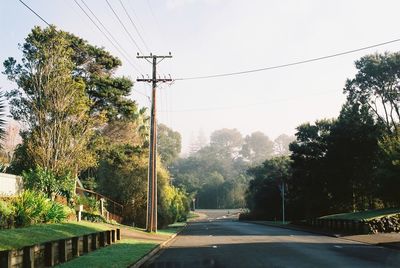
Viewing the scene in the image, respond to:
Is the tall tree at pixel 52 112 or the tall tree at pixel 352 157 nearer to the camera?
the tall tree at pixel 52 112

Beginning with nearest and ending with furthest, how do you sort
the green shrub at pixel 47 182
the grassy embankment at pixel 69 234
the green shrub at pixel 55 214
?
the grassy embankment at pixel 69 234 < the green shrub at pixel 55 214 < the green shrub at pixel 47 182

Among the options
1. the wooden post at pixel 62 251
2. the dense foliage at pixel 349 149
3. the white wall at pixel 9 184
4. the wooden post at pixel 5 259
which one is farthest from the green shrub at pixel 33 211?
the dense foliage at pixel 349 149

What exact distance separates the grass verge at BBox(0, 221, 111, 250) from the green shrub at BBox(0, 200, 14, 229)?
495mm

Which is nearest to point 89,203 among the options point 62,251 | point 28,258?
point 62,251

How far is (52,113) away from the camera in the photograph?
32.7m

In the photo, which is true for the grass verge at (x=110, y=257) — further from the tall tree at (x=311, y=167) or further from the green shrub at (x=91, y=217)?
the tall tree at (x=311, y=167)

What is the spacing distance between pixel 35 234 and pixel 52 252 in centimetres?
424

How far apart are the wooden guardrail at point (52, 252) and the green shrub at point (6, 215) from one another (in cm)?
290

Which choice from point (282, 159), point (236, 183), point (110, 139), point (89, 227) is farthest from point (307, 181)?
point (236, 183)

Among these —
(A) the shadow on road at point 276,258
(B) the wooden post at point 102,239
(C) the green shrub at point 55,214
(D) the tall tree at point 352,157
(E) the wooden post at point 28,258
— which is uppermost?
(D) the tall tree at point 352,157

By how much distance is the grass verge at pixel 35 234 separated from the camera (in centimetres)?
1579

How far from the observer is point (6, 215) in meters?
18.8

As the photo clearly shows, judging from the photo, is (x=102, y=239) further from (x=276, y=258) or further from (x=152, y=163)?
(x=152, y=163)

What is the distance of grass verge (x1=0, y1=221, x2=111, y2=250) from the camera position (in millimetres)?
15791
